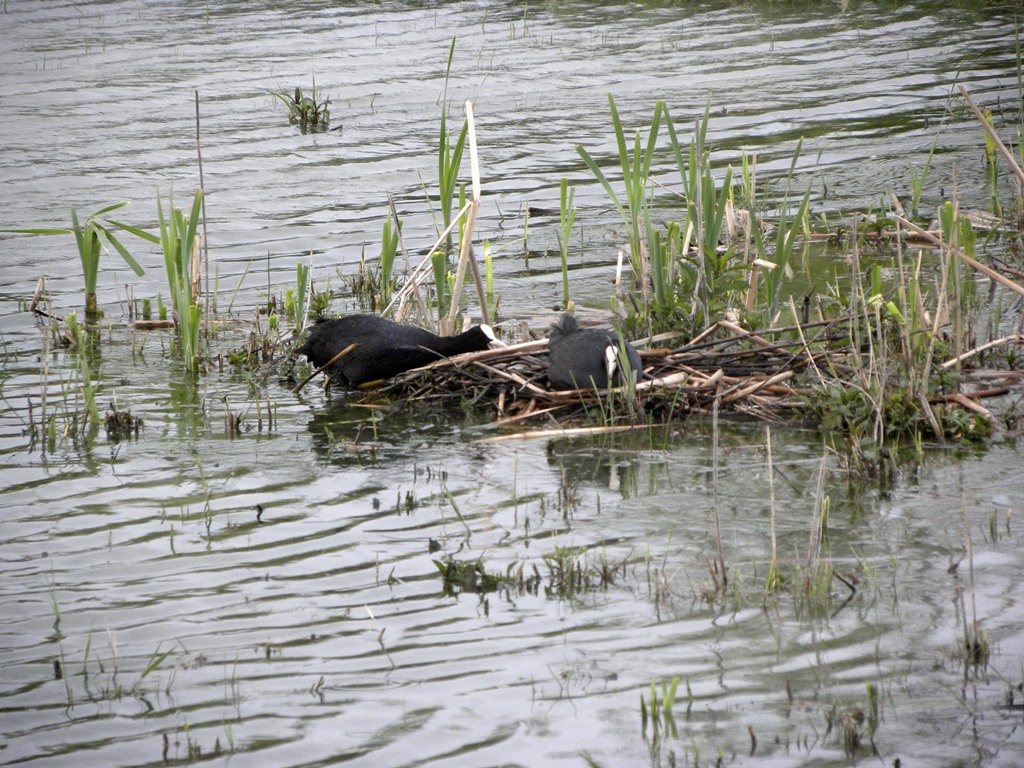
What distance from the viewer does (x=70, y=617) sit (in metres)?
4.38

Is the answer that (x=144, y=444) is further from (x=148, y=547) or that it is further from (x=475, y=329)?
(x=475, y=329)

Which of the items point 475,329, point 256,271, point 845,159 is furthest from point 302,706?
point 845,159

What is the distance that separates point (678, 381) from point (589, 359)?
18.6 inches

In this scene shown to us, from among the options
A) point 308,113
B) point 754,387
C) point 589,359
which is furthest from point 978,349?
point 308,113

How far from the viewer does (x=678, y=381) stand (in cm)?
639

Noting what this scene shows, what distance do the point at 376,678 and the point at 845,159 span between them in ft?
29.6

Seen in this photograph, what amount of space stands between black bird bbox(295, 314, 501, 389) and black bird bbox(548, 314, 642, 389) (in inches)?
21.1

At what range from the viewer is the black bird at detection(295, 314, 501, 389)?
6.84 m

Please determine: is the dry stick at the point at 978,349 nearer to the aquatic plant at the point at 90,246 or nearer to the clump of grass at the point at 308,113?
the aquatic plant at the point at 90,246

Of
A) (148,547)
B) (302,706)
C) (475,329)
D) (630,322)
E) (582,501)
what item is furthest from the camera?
(630,322)

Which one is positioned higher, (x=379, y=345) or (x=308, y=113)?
(x=308, y=113)

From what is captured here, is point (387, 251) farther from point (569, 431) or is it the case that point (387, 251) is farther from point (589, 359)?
point (569, 431)

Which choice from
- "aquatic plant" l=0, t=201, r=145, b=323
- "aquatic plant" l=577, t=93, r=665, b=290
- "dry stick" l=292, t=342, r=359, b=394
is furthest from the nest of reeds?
"aquatic plant" l=0, t=201, r=145, b=323

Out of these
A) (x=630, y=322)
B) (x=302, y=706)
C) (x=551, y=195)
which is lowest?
(x=302, y=706)
